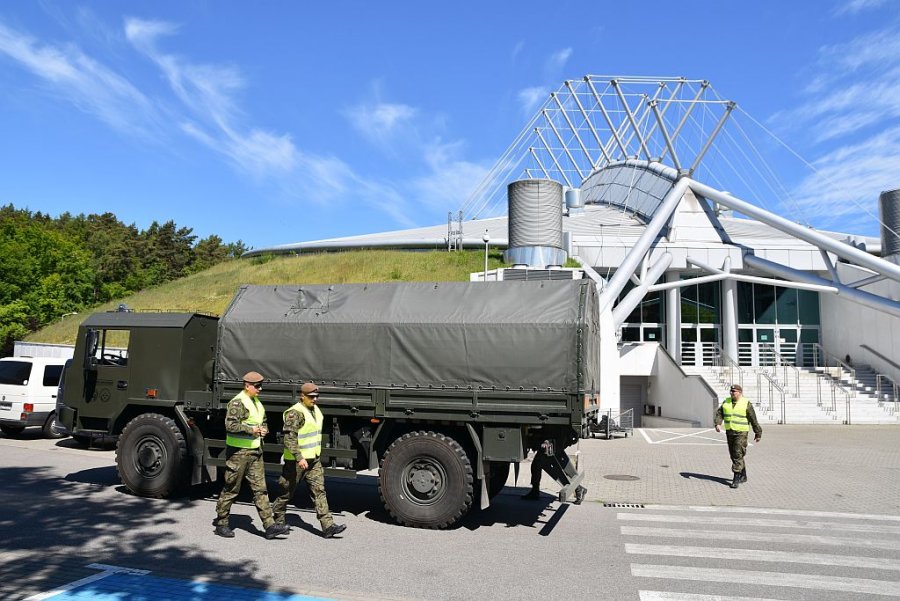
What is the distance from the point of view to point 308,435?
7.80m

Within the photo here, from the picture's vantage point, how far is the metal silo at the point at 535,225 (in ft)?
102

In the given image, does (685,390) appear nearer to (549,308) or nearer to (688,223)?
(688,223)

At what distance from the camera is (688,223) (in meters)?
38.7

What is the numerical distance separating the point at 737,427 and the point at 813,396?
17461mm

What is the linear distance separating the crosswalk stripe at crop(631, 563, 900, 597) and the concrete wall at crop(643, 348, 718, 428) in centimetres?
1785

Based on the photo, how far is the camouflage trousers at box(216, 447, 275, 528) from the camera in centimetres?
Result: 756

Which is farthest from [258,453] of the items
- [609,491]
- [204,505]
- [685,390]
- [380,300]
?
[685,390]

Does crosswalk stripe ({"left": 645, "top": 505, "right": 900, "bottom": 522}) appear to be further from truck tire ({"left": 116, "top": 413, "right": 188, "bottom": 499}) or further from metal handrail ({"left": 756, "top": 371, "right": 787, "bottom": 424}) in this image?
metal handrail ({"left": 756, "top": 371, "right": 787, "bottom": 424})

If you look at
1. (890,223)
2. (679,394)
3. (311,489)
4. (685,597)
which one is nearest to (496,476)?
(311,489)

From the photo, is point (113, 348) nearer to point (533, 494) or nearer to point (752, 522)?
point (533, 494)

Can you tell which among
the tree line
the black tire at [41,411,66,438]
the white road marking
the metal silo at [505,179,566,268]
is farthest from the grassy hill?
the white road marking

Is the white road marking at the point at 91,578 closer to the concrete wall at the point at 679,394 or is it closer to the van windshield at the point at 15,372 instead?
the van windshield at the point at 15,372

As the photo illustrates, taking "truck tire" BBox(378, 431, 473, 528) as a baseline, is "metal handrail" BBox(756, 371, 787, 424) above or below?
above

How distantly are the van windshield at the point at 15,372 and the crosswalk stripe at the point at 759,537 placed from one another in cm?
1421
